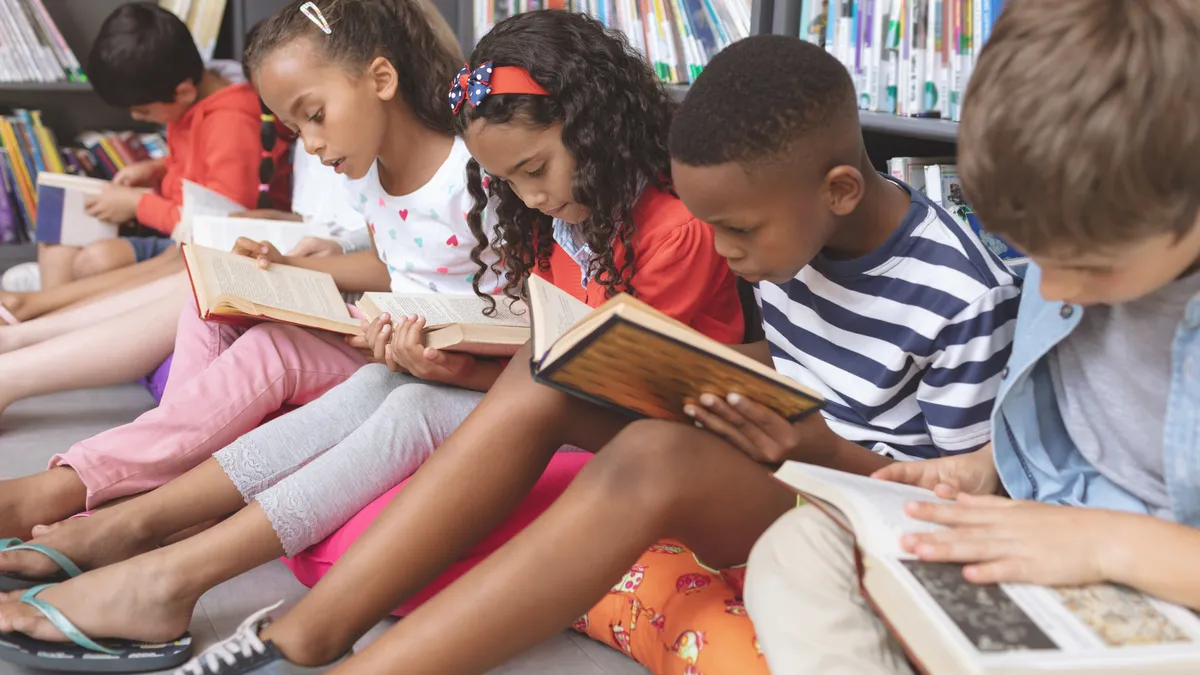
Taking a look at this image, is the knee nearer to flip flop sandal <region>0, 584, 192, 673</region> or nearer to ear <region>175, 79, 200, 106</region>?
flip flop sandal <region>0, 584, 192, 673</region>

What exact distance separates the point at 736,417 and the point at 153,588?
631 millimetres

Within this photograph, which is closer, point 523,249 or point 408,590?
point 408,590

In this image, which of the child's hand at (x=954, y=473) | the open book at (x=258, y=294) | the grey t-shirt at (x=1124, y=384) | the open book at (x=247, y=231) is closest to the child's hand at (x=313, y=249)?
the open book at (x=247, y=231)

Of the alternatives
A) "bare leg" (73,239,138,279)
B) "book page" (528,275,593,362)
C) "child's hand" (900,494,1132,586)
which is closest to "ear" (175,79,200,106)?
"bare leg" (73,239,138,279)

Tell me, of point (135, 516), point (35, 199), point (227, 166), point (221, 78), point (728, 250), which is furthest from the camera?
point (35, 199)

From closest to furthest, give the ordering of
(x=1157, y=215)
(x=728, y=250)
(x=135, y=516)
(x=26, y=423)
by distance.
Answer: (x=1157, y=215) < (x=728, y=250) < (x=135, y=516) < (x=26, y=423)

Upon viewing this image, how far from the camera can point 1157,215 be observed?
68 cm

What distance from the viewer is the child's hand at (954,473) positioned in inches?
36.1

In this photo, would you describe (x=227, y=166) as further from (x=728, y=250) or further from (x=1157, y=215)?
(x=1157, y=215)

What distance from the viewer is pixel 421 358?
1262 mm

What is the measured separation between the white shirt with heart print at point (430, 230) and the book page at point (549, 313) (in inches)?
17.6

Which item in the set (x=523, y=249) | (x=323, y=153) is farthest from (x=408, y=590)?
(x=323, y=153)

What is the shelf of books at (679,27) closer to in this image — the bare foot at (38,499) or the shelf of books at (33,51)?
the bare foot at (38,499)

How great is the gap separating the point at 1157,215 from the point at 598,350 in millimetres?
401
